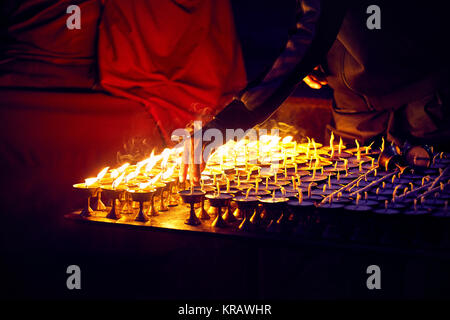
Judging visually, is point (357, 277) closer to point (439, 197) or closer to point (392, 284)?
point (392, 284)

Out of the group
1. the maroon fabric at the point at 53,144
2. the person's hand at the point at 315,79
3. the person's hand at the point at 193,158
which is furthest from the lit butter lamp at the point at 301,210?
the person's hand at the point at 315,79

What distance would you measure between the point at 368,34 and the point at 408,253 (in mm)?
1468

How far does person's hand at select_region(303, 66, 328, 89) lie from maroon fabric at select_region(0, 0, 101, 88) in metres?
1.41

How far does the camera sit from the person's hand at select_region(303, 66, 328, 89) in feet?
9.12

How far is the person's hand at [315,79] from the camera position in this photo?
2779 mm

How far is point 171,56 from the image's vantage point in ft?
12.4

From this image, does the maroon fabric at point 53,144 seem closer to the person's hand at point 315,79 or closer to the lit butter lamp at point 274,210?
the person's hand at point 315,79

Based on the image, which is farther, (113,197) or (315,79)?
(315,79)

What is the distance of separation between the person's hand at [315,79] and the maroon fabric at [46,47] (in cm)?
141

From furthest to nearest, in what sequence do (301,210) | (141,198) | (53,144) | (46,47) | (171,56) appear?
(171,56)
(46,47)
(53,144)
(141,198)
(301,210)

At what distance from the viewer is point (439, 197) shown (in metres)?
1.57

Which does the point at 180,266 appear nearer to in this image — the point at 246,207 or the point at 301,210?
the point at 246,207

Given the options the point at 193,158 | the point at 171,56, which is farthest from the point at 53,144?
the point at 171,56

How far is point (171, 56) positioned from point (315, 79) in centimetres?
139
